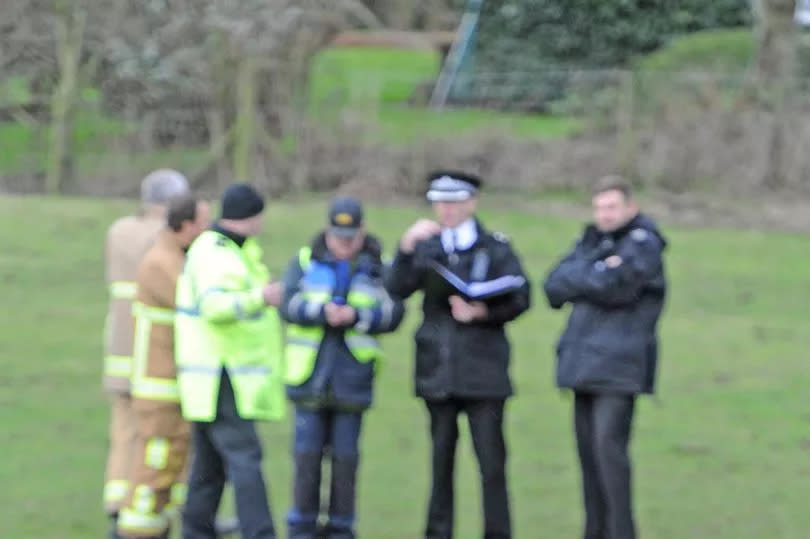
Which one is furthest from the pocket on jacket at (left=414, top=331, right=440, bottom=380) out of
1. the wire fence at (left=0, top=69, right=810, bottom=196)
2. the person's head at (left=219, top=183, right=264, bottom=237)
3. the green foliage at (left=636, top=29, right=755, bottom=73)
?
the green foliage at (left=636, top=29, right=755, bottom=73)

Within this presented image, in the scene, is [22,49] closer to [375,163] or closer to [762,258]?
[375,163]

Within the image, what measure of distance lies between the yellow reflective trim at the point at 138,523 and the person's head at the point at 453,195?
85.7 inches

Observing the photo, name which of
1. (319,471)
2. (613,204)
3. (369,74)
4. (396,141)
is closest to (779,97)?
(396,141)

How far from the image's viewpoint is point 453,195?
918cm

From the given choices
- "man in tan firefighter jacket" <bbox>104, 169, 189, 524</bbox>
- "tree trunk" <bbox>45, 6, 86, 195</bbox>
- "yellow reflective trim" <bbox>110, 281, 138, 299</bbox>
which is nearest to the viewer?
"man in tan firefighter jacket" <bbox>104, 169, 189, 524</bbox>

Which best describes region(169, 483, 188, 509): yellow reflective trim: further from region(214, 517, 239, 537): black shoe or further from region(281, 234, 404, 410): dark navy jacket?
region(281, 234, 404, 410): dark navy jacket

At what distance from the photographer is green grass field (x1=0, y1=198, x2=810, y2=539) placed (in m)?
10.1

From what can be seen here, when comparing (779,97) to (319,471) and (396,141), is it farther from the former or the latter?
(319,471)

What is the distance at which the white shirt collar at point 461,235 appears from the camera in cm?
928

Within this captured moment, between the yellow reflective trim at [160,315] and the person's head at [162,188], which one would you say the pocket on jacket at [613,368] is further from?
the person's head at [162,188]

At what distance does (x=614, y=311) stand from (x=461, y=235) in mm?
915

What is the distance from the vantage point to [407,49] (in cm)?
4038

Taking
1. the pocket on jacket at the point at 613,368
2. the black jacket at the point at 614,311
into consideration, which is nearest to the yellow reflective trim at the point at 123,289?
the black jacket at the point at 614,311

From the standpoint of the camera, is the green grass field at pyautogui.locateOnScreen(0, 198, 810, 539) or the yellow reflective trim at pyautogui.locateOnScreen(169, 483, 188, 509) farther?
the green grass field at pyautogui.locateOnScreen(0, 198, 810, 539)
